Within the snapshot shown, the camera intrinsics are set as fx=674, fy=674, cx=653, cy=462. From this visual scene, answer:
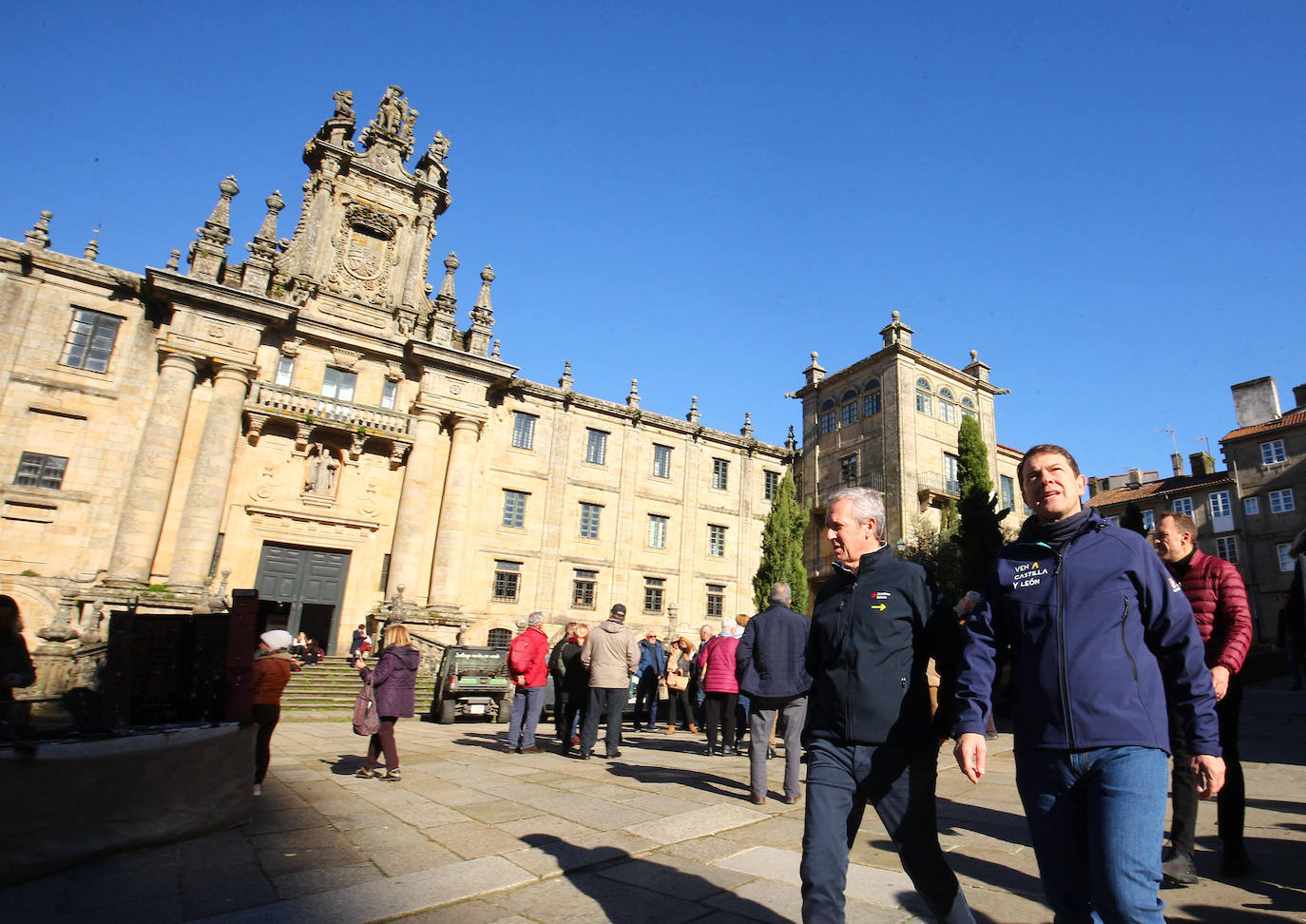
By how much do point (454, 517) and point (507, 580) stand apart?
380 cm

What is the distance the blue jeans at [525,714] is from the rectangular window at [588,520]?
1847 centimetres

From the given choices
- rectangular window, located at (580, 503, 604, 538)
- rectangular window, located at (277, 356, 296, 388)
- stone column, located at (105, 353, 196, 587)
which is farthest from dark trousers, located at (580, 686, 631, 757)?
rectangular window, located at (580, 503, 604, 538)

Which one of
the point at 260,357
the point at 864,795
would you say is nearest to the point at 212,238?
the point at 260,357

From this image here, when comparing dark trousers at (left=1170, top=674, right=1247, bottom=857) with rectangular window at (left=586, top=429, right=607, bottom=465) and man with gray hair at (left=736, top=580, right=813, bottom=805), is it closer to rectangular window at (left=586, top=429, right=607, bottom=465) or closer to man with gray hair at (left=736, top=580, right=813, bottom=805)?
man with gray hair at (left=736, top=580, right=813, bottom=805)

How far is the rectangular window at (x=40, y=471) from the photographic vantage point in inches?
765

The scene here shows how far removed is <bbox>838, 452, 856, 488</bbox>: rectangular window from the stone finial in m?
31.1

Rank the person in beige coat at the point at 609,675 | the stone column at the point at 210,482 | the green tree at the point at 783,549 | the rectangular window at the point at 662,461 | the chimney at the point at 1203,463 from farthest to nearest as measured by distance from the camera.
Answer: the chimney at the point at 1203,463, the rectangular window at the point at 662,461, the green tree at the point at 783,549, the stone column at the point at 210,482, the person in beige coat at the point at 609,675

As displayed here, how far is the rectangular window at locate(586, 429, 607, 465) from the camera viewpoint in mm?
29672

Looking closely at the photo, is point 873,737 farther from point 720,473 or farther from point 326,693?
point 720,473

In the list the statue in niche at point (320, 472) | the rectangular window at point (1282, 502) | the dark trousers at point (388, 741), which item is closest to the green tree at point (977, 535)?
the rectangular window at point (1282, 502)

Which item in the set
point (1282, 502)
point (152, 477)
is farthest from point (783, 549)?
point (1282, 502)

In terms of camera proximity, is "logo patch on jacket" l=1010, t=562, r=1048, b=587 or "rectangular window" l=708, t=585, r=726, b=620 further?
"rectangular window" l=708, t=585, r=726, b=620

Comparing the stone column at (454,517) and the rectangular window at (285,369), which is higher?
the rectangular window at (285,369)

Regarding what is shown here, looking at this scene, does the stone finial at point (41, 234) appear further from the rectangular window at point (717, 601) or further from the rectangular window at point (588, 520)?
the rectangular window at point (717, 601)
